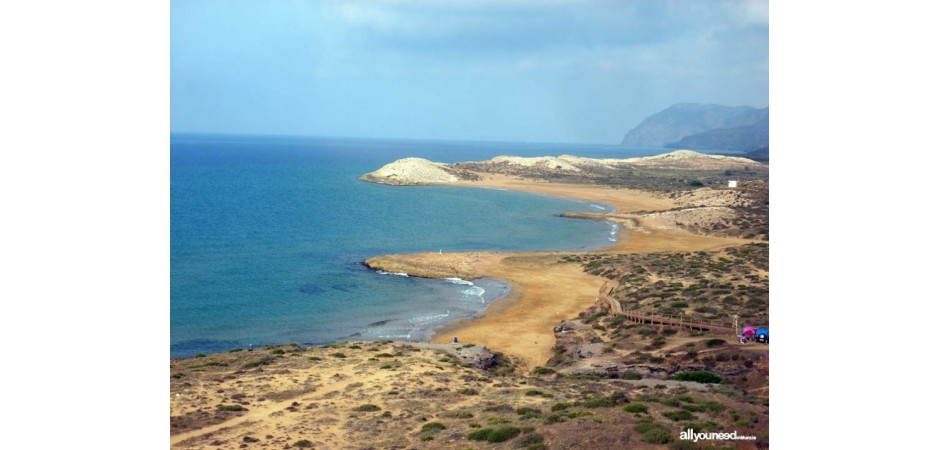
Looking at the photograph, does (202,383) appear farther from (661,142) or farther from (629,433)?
(661,142)

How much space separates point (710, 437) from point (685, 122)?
717 centimetres

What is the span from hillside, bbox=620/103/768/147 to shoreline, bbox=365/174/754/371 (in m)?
6.35

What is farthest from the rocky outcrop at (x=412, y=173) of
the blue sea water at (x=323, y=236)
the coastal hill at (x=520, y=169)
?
the blue sea water at (x=323, y=236)

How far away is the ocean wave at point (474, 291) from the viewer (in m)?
28.3

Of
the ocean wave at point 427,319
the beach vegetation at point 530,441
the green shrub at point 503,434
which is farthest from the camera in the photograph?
the ocean wave at point 427,319

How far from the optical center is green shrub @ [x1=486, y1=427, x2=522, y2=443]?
10.8 meters

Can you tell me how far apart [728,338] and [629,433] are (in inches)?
247

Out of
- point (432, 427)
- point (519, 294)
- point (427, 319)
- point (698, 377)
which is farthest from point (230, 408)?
point (519, 294)

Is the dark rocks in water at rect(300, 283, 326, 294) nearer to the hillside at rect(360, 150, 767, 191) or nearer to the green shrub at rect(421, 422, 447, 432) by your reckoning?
the green shrub at rect(421, 422, 447, 432)

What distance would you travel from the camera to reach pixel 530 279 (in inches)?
1203

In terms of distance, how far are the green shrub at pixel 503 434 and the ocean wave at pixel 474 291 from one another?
17.1 metres

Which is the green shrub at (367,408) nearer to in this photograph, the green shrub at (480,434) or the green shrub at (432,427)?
the green shrub at (432,427)
